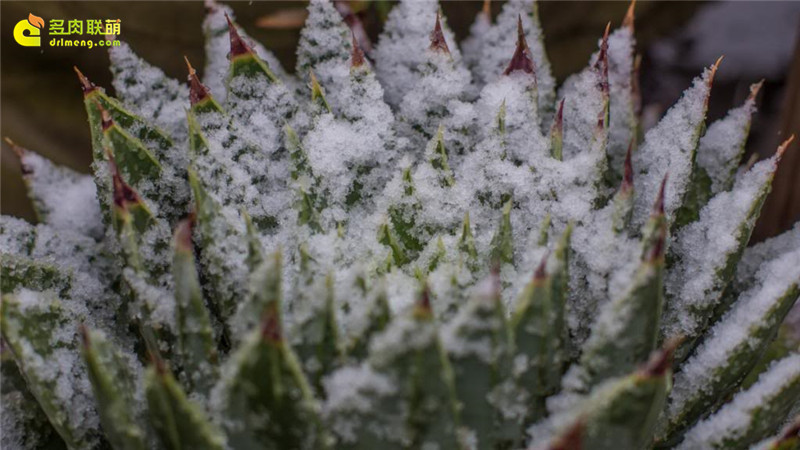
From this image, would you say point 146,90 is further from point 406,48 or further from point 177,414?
point 177,414

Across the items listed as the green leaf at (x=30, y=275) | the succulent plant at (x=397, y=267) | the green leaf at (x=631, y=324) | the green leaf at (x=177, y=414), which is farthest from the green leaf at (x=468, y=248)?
the green leaf at (x=30, y=275)

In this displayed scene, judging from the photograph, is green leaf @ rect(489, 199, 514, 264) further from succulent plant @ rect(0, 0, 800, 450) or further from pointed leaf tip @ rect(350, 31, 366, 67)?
pointed leaf tip @ rect(350, 31, 366, 67)

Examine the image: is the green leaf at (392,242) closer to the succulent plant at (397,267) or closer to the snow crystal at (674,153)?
the succulent plant at (397,267)

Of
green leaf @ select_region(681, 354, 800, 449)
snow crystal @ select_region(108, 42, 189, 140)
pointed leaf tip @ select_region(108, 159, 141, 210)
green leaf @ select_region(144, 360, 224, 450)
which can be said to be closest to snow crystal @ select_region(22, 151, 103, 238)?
snow crystal @ select_region(108, 42, 189, 140)

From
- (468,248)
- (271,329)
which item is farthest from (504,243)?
(271,329)

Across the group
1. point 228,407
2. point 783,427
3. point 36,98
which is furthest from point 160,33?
point 783,427

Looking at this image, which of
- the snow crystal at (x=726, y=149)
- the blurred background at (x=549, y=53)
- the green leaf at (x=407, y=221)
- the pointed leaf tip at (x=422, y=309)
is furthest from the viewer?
the blurred background at (x=549, y=53)

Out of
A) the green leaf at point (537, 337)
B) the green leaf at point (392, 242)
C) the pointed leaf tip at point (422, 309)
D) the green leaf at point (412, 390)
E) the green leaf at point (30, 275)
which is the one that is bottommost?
the green leaf at point (412, 390)
